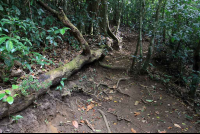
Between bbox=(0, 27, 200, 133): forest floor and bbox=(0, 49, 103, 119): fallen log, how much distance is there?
154 millimetres

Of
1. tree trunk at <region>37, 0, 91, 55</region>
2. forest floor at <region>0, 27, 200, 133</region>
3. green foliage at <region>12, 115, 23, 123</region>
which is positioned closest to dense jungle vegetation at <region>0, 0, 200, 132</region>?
tree trunk at <region>37, 0, 91, 55</region>

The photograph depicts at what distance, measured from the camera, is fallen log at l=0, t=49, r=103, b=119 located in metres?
2.71

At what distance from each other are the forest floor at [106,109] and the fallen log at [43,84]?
6.1 inches

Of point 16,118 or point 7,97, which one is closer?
point 7,97

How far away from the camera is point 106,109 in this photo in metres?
3.98

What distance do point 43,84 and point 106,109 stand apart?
1.78 m

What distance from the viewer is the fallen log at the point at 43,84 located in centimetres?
271

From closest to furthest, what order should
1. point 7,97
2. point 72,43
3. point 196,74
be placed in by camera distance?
point 7,97 < point 196,74 < point 72,43

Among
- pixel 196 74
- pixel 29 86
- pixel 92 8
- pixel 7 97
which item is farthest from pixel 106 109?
pixel 92 8

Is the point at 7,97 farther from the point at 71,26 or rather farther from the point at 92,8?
the point at 92,8

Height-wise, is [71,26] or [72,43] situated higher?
[71,26]

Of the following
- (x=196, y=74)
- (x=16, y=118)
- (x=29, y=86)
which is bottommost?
(x=16, y=118)

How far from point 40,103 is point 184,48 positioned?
5.60m

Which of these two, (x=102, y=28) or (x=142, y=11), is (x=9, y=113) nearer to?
(x=142, y=11)
